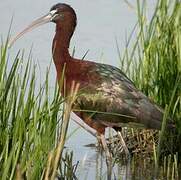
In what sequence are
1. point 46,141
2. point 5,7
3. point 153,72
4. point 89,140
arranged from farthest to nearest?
1. point 5,7
2. point 89,140
3. point 153,72
4. point 46,141

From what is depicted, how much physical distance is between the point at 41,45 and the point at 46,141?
17.2ft

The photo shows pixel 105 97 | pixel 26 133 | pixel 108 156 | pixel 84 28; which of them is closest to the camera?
pixel 26 133

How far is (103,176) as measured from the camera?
20.4 feet

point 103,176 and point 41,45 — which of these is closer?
point 103,176

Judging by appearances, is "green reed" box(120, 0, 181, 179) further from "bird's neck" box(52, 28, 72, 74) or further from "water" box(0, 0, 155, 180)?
"water" box(0, 0, 155, 180)

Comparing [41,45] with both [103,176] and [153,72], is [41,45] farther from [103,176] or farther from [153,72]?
[103,176]

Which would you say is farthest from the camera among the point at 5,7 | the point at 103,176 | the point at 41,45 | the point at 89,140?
the point at 5,7

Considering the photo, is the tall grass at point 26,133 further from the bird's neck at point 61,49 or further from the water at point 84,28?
the water at point 84,28

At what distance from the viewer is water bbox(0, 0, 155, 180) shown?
9047 millimetres

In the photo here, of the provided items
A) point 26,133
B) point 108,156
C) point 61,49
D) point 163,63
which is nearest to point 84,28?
point 61,49

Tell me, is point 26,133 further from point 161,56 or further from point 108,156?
point 161,56

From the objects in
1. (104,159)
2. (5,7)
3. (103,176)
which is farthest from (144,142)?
(5,7)

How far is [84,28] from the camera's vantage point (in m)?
10.3

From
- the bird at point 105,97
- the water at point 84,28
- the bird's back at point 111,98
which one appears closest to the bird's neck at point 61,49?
the bird at point 105,97
